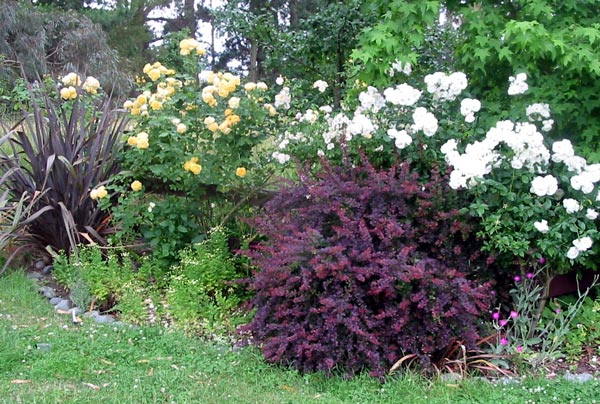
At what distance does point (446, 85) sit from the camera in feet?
13.4

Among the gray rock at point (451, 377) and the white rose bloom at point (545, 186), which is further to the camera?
the white rose bloom at point (545, 186)

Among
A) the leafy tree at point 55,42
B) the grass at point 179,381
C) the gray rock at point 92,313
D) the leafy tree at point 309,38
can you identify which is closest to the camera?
the grass at point 179,381

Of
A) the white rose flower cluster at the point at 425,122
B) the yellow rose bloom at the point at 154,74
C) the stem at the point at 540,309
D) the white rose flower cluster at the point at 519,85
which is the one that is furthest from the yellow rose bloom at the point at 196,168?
the stem at the point at 540,309

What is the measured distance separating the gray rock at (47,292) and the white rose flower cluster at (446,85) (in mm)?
3185

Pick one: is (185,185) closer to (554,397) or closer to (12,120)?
(554,397)

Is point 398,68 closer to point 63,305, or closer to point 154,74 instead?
point 154,74

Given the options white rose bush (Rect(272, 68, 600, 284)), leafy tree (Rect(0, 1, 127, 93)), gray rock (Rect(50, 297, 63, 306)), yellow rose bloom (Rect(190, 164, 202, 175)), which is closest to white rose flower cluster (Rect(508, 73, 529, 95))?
white rose bush (Rect(272, 68, 600, 284))

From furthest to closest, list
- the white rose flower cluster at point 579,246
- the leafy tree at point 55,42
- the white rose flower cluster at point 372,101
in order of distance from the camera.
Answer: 1. the leafy tree at point 55,42
2. the white rose flower cluster at point 372,101
3. the white rose flower cluster at point 579,246

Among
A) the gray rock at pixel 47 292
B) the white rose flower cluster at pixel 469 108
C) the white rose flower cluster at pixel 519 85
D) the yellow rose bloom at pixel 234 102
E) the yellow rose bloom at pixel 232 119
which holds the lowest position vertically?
the gray rock at pixel 47 292

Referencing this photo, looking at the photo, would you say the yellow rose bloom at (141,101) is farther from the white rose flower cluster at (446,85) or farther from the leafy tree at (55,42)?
the leafy tree at (55,42)

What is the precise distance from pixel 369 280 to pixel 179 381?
1151mm

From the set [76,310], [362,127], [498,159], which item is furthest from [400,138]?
[76,310]

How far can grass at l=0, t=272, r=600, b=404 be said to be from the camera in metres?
3.13

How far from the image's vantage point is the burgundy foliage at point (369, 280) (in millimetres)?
3396
